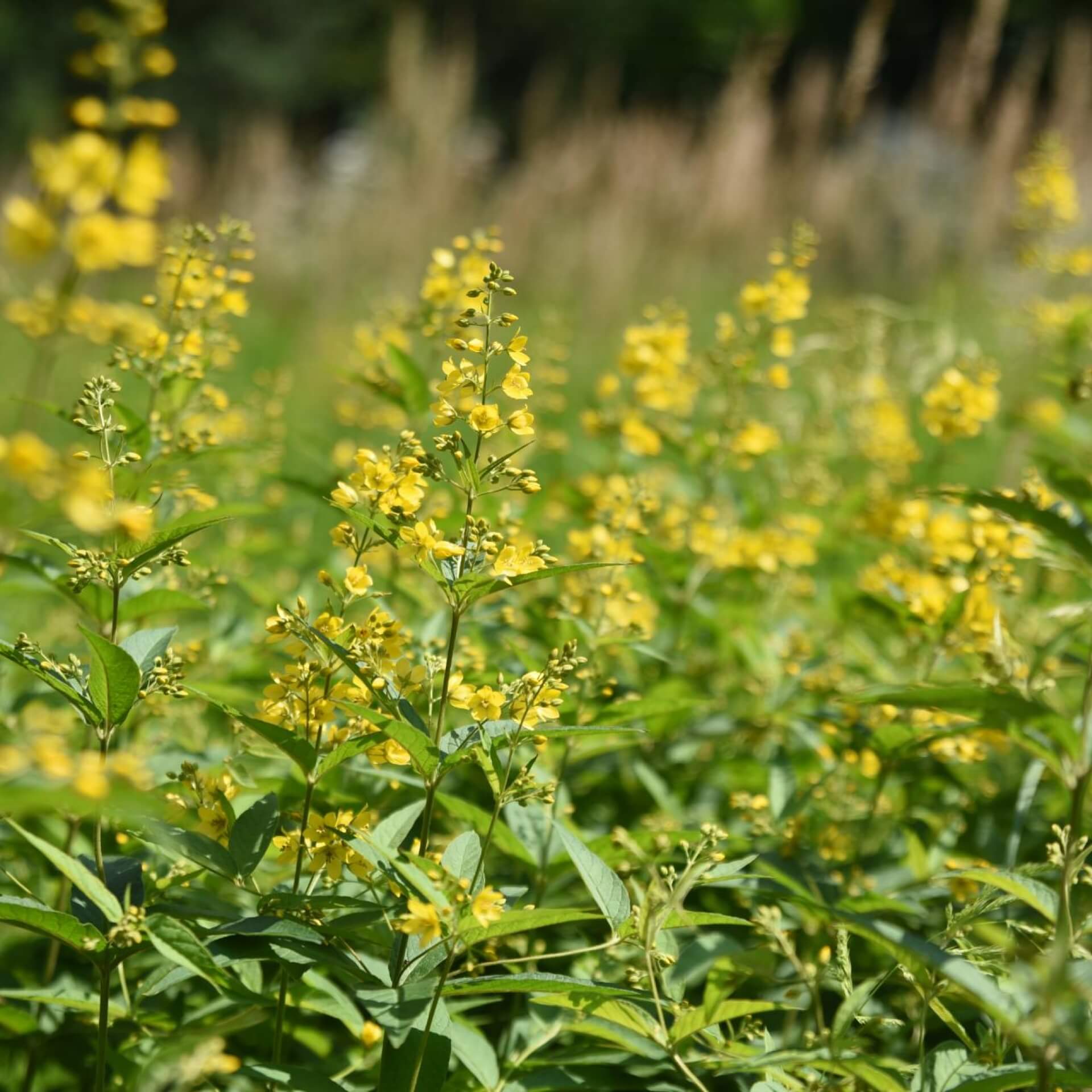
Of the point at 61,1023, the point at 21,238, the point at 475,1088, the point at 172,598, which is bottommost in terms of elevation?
the point at 61,1023

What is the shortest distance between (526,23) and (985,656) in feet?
68.4

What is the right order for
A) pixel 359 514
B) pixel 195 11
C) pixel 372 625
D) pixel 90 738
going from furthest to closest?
pixel 195 11
pixel 90 738
pixel 372 625
pixel 359 514

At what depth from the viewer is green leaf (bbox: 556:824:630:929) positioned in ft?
4.53

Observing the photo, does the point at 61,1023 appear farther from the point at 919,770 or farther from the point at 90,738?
the point at 919,770

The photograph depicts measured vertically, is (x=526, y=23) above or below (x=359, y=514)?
below

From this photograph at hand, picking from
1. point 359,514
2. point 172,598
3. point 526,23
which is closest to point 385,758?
point 359,514

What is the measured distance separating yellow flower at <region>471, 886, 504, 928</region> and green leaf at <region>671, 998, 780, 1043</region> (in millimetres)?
270

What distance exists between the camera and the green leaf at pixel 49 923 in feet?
4.24

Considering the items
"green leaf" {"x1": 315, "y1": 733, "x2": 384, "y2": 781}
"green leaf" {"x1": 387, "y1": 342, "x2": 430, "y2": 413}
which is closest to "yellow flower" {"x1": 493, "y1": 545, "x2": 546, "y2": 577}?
"green leaf" {"x1": 315, "y1": 733, "x2": 384, "y2": 781}

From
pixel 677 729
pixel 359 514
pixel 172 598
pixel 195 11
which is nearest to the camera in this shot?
pixel 359 514

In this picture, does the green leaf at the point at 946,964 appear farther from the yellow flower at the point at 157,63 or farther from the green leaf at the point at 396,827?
the yellow flower at the point at 157,63

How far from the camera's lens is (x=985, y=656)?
5.49 ft

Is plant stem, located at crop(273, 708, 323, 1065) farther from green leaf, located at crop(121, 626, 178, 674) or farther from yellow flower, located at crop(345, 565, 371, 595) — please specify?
green leaf, located at crop(121, 626, 178, 674)

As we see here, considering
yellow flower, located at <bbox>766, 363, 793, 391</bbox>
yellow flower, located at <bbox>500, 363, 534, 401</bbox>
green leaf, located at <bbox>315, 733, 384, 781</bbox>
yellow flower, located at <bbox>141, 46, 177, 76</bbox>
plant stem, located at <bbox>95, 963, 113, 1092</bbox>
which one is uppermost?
yellow flower, located at <bbox>141, 46, 177, 76</bbox>
